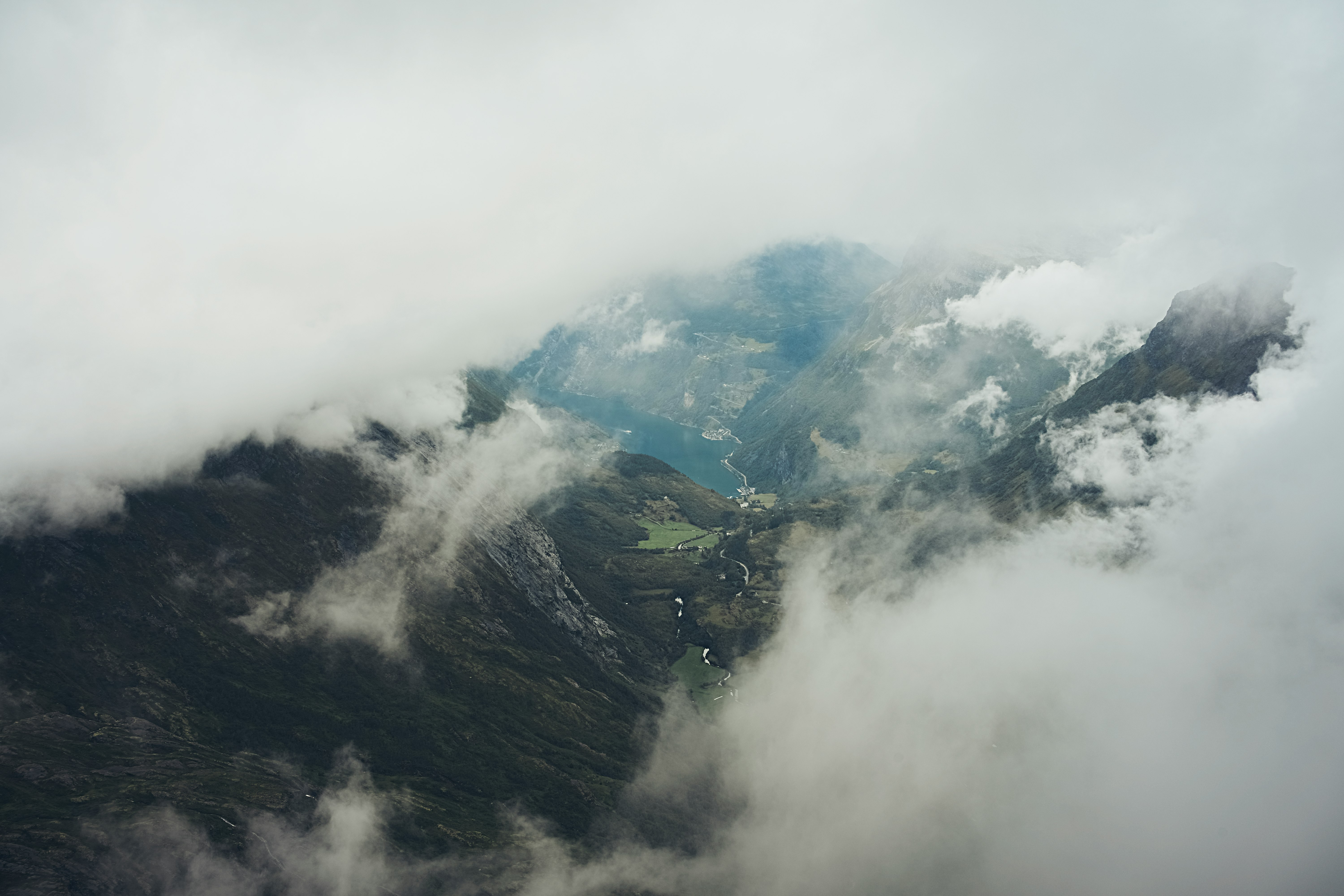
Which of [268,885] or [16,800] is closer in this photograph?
[16,800]

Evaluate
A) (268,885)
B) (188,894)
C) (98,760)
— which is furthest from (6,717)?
(268,885)

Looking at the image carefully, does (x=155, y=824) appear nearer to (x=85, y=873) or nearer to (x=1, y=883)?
(x=85, y=873)

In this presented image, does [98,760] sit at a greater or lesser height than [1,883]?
greater

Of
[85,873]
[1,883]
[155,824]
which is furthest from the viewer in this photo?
[155,824]

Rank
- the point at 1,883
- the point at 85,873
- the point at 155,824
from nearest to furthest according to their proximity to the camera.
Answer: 1. the point at 1,883
2. the point at 85,873
3. the point at 155,824

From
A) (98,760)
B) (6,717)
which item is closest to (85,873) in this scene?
(98,760)

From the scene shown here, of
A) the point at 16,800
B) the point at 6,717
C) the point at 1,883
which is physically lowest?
the point at 1,883

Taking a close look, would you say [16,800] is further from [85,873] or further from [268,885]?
[268,885]

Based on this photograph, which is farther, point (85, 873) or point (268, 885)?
point (268, 885)

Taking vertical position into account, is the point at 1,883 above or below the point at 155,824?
below
